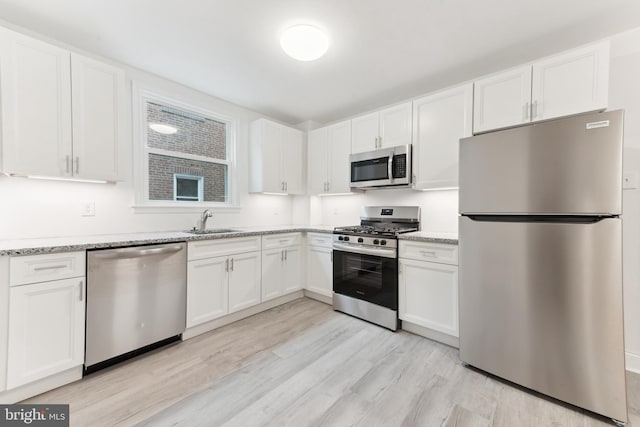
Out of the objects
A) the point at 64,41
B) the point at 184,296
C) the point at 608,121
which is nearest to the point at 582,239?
the point at 608,121

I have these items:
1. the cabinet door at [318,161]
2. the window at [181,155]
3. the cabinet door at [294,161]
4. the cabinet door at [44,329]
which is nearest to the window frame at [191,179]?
the window at [181,155]

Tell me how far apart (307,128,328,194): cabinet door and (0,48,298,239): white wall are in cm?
82

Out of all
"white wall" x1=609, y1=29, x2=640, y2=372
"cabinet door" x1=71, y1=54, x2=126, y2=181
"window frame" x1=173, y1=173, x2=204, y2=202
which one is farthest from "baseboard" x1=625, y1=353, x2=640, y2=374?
"cabinet door" x1=71, y1=54, x2=126, y2=181

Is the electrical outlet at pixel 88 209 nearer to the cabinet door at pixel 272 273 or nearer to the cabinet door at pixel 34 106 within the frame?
the cabinet door at pixel 34 106

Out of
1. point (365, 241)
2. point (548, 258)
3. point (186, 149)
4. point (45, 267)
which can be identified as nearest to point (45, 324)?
point (45, 267)

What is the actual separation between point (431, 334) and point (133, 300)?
2.55 meters

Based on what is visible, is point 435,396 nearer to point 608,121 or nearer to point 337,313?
point 337,313

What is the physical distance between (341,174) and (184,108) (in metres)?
1.97

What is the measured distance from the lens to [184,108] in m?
2.95

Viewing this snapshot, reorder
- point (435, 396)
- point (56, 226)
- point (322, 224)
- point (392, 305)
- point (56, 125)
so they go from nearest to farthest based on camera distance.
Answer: point (435, 396)
point (56, 125)
point (56, 226)
point (392, 305)
point (322, 224)

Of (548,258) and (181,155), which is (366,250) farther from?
(181,155)

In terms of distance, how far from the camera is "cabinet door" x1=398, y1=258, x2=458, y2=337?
7.50 feet

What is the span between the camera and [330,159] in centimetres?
360

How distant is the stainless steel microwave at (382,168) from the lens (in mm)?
2844
